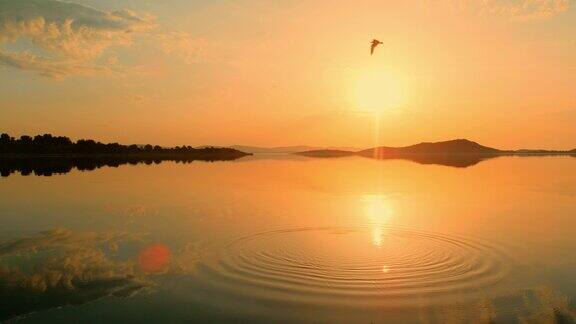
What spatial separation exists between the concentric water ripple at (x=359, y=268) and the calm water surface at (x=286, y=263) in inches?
3.1

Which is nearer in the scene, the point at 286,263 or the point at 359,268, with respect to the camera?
the point at 359,268

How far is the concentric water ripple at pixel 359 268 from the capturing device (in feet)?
48.1

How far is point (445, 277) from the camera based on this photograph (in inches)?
652

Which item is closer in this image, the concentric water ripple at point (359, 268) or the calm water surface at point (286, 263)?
the calm water surface at point (286, 263)

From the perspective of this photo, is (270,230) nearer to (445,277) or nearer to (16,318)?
(445,277)

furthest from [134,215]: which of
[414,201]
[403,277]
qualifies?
[414,201]

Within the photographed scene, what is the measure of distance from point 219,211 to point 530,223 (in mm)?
22340

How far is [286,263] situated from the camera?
60.2ft

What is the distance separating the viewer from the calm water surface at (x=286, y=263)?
13.3m

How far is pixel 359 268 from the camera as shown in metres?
17.9

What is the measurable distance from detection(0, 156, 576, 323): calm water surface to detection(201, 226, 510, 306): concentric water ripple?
0.08m

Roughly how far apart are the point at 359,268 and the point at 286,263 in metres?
3.05

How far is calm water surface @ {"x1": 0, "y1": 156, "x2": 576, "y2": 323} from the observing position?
43.6 feet

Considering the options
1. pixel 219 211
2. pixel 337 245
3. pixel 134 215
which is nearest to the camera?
pixel 337 245
